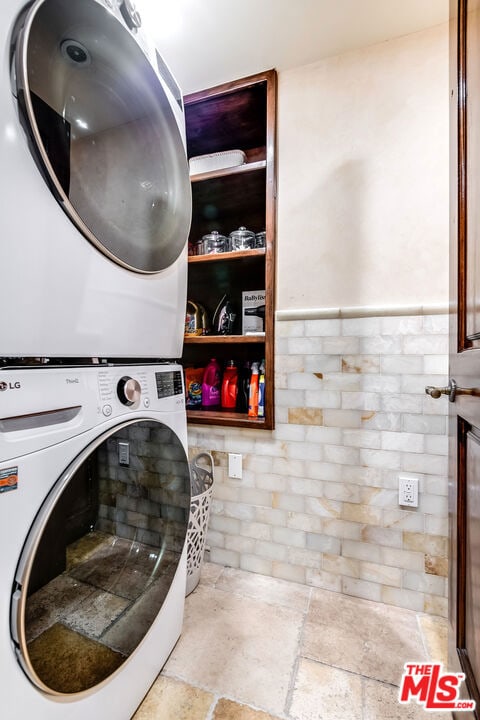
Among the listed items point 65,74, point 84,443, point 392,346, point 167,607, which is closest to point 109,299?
point 84,443

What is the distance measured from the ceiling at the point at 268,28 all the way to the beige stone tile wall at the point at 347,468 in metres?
1.11

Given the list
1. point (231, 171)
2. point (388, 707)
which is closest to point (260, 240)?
point (231, 171)

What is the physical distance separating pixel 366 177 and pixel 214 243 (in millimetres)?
735

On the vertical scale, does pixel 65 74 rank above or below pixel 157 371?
above

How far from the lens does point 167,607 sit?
101 cm

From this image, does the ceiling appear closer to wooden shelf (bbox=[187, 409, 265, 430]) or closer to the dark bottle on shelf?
the dark bottle on shelf

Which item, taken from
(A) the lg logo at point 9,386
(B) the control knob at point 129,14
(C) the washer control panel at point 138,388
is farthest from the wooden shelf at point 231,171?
(A) the lg logo at point 9,386

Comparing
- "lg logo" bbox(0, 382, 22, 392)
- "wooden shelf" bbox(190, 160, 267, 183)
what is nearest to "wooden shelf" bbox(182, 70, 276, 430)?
"wooden shelf" bbox(190, 160, 267, 183)

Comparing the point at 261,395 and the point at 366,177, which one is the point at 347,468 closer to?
the point at 261,395

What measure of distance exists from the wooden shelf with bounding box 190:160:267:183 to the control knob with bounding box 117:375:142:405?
1166 mm

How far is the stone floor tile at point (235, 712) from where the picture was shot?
0.91m

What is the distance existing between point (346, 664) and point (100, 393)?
1.16 metres

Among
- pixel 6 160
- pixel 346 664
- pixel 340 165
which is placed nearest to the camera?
pixel 6 160

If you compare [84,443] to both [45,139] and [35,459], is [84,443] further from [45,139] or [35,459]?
[45,139]
